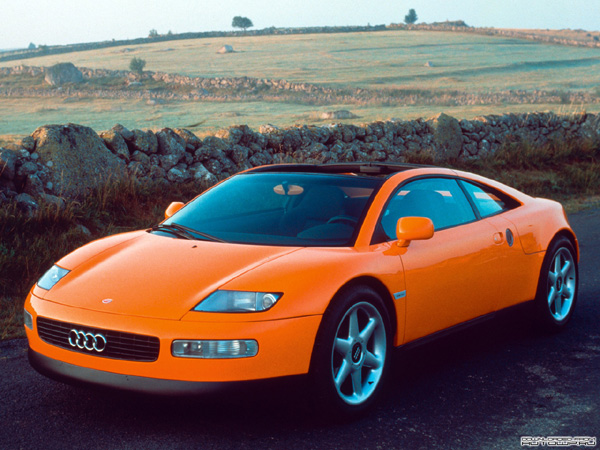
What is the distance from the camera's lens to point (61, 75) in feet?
145

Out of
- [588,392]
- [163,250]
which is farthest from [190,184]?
[588,392]

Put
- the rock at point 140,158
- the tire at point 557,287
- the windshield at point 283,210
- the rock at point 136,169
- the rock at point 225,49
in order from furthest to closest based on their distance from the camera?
the rock at point 225,49 → the rock at point 140,158 → the rock at point 136,169 → the tire at point 557,287 → the windshield at point 283,210

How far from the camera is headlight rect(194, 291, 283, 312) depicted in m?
3.79

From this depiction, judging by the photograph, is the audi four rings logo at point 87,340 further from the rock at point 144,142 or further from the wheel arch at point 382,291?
the rock at point 144,142

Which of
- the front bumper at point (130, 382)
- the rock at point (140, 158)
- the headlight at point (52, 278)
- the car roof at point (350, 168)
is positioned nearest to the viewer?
the front bumper at point (130, 382)

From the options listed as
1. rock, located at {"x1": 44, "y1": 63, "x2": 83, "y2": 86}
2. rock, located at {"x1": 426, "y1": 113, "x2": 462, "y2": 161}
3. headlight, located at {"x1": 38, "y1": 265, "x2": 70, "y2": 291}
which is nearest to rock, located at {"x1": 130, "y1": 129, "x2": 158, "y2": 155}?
headlight, located at {"x1": 38, "y1": 265, "x2": 70, "y2": 291}

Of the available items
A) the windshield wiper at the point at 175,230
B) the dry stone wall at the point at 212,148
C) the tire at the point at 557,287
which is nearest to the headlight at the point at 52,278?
the windshield wiper at the point at 175,230

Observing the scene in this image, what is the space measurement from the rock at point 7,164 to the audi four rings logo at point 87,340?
5549 millimetres

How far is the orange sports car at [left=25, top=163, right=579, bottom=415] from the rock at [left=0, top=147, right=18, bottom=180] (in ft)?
14.5

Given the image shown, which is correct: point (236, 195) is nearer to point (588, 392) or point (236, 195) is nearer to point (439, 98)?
point (588, 392)

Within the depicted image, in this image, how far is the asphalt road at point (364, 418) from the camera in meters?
3.80

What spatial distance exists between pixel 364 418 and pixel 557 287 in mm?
2606

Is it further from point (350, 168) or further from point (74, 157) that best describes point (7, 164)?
point (350, 168)

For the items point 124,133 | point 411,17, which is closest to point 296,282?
point 124,133
